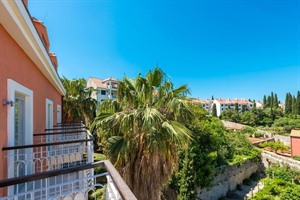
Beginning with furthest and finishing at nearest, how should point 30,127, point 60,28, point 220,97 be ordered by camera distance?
point 220,97, point 60,28, point 30,127

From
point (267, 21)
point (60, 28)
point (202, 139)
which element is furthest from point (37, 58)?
point (267, 21)

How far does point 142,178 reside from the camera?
5.43 metres

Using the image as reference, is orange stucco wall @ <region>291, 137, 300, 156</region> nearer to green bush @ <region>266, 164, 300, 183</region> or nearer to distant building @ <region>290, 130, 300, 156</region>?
distant building @ <region>290, 130, 300, 156</region>

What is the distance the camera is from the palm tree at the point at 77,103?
51.5 ft

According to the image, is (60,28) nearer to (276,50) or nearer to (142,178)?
(142,178)

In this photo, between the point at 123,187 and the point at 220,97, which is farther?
the point at 220,97

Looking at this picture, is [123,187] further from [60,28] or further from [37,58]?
[60,28]

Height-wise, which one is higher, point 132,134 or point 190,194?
point 132,134

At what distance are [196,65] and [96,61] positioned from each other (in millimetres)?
17933

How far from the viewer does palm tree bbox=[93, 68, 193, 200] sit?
512 cm

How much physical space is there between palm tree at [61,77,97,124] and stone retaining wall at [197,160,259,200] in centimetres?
1151

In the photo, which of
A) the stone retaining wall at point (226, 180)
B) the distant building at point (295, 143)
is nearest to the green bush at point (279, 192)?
the stone retaining wall at point (226, 180)

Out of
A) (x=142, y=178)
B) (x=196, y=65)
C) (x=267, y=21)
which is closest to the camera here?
(x=142, y=178)

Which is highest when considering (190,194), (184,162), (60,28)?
(60,28)
